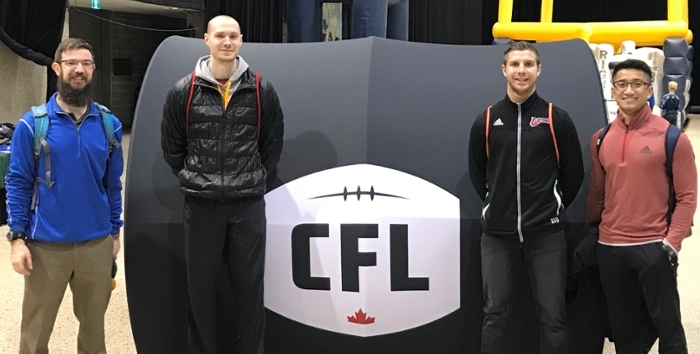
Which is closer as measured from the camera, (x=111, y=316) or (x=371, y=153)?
(x=371, y=153)

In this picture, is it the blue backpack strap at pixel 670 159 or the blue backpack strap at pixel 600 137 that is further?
the blue backpack strap at pixel 600 137

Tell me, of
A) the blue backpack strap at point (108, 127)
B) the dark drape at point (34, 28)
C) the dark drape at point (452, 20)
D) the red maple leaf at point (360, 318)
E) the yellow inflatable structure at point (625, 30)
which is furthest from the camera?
the dark drape at point (452, 20)

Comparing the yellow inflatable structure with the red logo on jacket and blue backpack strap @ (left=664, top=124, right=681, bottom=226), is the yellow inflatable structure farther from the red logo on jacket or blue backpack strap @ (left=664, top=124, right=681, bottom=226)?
the red logo on jacket

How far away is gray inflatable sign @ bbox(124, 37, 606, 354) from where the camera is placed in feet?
9.09

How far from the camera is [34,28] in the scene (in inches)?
320

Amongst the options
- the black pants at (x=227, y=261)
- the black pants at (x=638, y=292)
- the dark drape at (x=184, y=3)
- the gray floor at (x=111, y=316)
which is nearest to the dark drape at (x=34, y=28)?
the dark drape at (x=184, y=3)

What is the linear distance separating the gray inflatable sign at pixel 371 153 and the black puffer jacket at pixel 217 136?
1.20 feet

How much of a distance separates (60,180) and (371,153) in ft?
3.71

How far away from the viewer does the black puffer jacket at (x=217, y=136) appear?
7.97 ft

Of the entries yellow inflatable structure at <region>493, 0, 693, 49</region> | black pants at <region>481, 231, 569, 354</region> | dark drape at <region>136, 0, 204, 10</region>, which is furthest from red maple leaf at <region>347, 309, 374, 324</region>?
yellow inflatable structure at <region>493, 0, 693, 49</region>

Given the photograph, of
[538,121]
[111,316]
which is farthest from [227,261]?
[111,316]

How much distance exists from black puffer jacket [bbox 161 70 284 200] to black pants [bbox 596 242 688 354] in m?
1.28

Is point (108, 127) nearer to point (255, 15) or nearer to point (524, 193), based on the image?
point (524, 193)

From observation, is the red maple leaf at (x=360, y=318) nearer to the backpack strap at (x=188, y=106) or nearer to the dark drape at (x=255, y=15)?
the backpack strap at (x=188, y=106)
